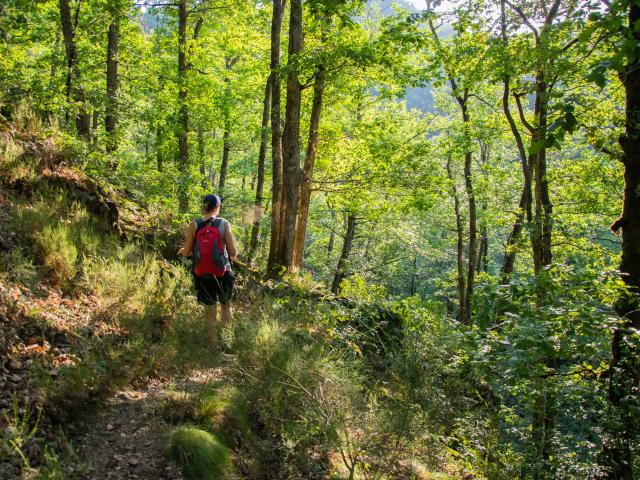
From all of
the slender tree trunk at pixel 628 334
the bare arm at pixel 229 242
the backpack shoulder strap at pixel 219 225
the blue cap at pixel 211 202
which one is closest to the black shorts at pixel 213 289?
the bare arm at pixel 229 242

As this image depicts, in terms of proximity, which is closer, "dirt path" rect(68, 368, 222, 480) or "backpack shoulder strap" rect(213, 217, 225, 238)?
"dirt path" rect(68, 368, 222, 480)

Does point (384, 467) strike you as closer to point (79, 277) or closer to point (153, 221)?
point (79, 277)

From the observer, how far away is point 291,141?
9.30 m

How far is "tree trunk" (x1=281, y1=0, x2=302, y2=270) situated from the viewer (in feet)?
30.1

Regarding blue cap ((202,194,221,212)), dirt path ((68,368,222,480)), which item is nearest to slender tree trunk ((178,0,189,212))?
blue cap ((202,194,221,212))

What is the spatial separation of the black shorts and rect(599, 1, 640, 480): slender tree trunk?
4343 mm

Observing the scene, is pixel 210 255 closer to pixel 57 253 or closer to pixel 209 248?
pixel 209 248

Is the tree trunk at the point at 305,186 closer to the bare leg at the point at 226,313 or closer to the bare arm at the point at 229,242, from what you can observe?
the bare leg at the point at 226,313

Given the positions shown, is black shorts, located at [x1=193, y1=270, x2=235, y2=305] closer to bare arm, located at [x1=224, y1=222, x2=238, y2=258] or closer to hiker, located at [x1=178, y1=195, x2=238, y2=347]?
hiker, located at [x1=178, y1=195, x2=238, y2=347]

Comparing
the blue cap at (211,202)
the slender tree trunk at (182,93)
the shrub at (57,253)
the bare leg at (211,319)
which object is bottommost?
the bare leg at (211,319)

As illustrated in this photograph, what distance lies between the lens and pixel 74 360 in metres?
3.89

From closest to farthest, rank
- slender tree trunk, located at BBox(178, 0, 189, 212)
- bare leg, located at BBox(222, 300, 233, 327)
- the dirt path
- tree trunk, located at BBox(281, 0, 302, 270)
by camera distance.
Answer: the dirt path
bare leg, located at BBox(222, 300, 233, 327)
tree trunk, located at BBox(281, 0, 302, 270)
slender tree trunk, located at BBox(178, 0, 189, 212)

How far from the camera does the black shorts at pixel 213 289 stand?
550cm

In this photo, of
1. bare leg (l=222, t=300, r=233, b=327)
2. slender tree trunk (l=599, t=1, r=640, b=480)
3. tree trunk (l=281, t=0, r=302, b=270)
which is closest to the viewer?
slender tree trunk (l=599, t=1, r=640, b=480)
